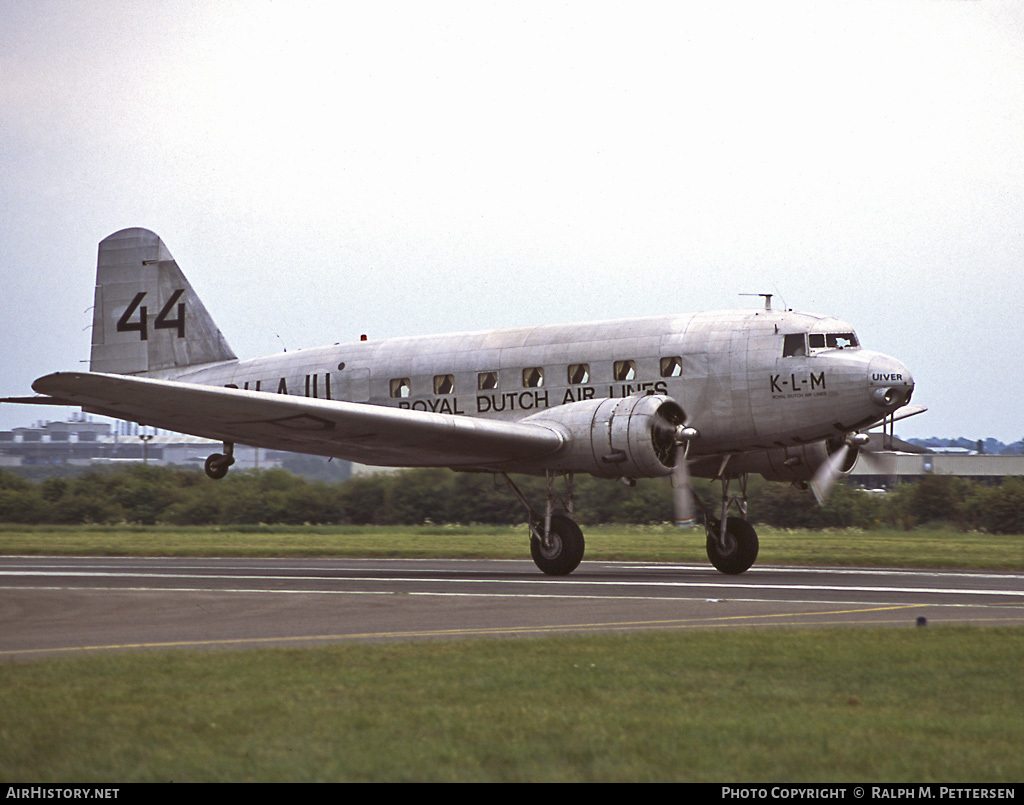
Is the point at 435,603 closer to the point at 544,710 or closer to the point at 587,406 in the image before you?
the point at 587,406

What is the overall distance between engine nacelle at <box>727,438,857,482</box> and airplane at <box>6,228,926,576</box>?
4 centimetres

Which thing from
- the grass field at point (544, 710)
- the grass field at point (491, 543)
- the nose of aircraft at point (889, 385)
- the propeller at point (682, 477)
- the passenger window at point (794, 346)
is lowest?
the grass field at point (544, 710)

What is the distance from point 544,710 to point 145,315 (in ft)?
84.1

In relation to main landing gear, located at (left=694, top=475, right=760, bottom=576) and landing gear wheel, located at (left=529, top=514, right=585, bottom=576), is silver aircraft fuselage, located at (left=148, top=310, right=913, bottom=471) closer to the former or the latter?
main landing gear, located at (left=694, top=475, right=760, bottom=576)

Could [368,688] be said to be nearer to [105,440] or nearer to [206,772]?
[206,772]

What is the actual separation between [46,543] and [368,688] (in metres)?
30.9

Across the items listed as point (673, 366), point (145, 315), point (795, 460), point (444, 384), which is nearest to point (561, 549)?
point (673, 366)

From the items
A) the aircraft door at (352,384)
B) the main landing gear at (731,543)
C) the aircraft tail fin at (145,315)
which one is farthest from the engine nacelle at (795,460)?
the aircraft tail fin at (145,315)

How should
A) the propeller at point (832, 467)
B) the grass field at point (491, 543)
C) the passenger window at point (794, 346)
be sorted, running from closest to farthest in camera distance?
the passenger window at point (794, 346) < the propeller at point (832, 467) < the grass field at point (491, 543)

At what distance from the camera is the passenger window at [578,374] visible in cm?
2564

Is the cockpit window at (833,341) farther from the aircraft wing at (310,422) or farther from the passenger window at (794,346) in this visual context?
the aircraft wing at (310,422)

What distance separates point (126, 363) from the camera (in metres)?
32.8

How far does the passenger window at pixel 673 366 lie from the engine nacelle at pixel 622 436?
2.86 feet

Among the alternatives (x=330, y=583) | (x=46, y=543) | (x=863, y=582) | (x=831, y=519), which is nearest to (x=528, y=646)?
(x=330, y=583)
